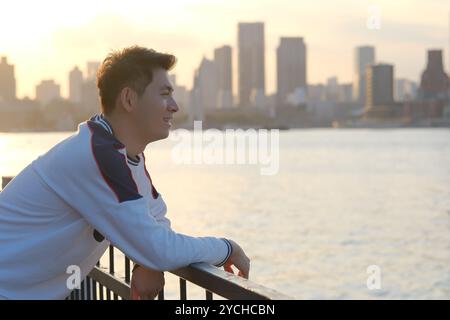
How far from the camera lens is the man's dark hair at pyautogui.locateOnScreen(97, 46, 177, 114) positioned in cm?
312

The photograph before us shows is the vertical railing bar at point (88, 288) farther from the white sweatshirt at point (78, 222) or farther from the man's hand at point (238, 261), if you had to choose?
the man's hand at point (238, 261)

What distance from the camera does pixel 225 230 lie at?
28438mm

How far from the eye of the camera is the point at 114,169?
2908 mm

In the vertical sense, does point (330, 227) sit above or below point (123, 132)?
below

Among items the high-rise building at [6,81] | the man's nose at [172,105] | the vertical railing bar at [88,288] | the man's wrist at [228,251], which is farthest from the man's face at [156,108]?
the high-rise building at [6,81]

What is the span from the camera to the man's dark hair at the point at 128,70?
10.2 feet

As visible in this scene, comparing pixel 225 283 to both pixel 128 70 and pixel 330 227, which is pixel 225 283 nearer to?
pixel 128 70

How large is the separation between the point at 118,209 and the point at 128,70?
554 mm

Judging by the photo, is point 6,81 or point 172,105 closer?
point 172,105

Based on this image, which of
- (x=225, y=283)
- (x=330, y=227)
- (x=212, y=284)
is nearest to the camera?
(x=225, y=283)

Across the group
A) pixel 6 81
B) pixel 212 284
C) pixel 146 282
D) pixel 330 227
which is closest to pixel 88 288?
pixel 146 282

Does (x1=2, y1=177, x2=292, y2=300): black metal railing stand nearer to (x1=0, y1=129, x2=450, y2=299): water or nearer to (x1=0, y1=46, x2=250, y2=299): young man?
(x1=0, y1=46, x2=250, y2=299): young man

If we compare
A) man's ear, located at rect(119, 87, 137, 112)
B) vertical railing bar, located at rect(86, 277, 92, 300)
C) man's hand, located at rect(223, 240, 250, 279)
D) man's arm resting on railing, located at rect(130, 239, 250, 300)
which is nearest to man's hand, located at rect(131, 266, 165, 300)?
man's arm resting on railing, located at rect(130, 239, 250, 300)
